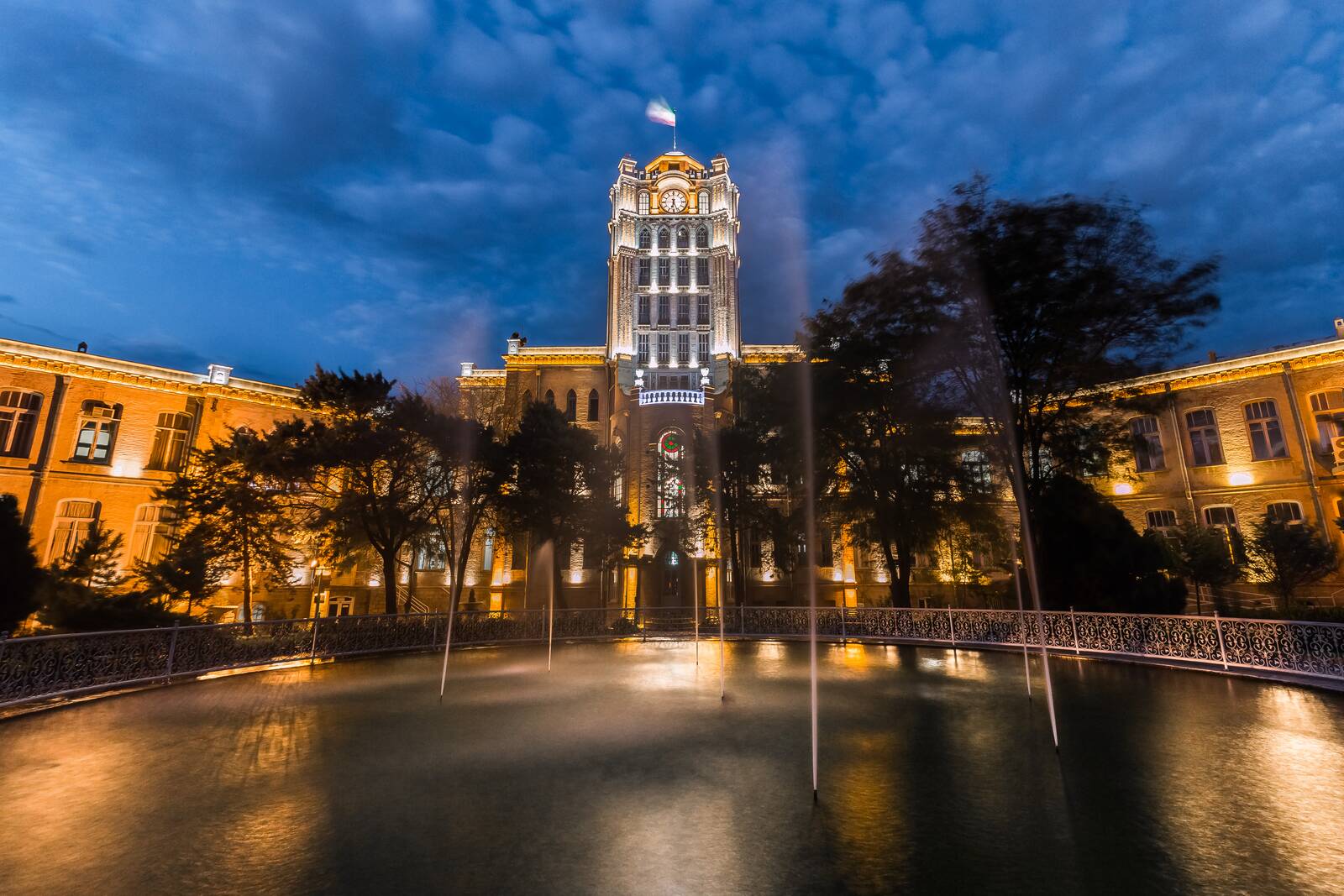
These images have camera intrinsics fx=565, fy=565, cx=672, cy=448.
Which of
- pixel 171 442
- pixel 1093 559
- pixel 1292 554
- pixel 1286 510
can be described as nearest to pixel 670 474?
pixel 1093 559

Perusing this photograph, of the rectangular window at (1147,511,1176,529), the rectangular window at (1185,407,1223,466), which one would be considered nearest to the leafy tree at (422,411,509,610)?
the rectangular window at (1147,511,1176,529)

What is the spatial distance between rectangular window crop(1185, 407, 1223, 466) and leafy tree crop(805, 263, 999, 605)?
62.3ft

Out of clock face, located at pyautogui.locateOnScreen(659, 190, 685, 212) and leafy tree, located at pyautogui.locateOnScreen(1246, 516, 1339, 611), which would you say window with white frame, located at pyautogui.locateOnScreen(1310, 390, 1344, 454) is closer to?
leafy tree, located at pyautogui.locateOnScreen(1246, 516, 1339, 611)

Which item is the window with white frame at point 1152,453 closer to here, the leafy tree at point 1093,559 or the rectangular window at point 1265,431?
the rectangular window at point 1265,431

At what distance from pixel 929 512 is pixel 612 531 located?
12709 mm

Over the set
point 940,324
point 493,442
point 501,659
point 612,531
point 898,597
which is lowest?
point 501,659

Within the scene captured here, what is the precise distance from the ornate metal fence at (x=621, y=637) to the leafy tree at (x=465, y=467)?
15.6 feet

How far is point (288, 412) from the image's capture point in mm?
32781

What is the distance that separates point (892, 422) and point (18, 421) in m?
39.1

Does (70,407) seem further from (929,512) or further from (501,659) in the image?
(929,512)

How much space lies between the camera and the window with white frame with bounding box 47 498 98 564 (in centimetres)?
2654

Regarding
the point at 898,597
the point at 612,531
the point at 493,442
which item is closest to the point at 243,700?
the point at 493,442

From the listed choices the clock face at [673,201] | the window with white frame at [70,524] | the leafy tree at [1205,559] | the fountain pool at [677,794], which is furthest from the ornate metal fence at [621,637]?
the clock face at [673,201]

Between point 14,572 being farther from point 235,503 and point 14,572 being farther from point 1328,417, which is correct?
point 1328,417
